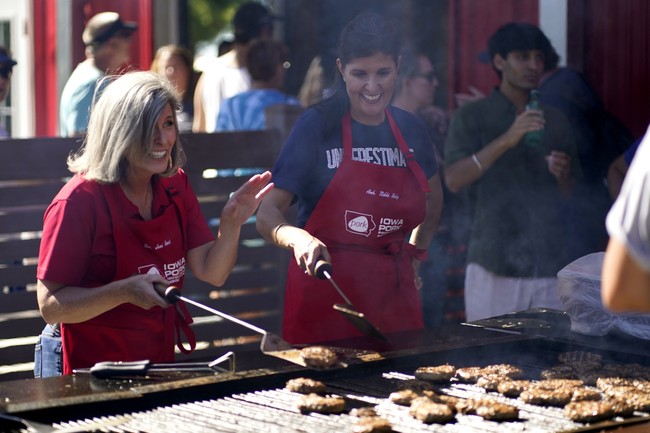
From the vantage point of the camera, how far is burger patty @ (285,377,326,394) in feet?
10.1

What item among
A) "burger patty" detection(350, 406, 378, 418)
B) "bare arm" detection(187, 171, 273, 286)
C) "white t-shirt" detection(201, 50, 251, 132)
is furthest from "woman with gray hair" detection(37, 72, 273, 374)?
"white t-shirt" detection(201, 50, 251, 132)

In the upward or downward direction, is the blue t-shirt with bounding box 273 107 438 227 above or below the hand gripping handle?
A: above

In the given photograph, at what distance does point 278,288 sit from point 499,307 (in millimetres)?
1535

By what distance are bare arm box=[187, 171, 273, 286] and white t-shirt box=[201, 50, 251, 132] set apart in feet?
12.3

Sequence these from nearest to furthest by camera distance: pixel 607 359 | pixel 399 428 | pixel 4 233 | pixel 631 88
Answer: pixel 399 428 → pixel 607 359 → pixel 4 233 → pixel 631 88

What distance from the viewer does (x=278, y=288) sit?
639 centimetres

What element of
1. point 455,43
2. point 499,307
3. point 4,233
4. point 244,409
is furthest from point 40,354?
point 455,43

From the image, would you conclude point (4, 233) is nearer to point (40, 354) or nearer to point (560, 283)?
point (40, 354)

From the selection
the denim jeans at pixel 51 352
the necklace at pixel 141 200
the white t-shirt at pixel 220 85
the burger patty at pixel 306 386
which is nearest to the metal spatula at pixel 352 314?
the burger patty at pixel 306 386

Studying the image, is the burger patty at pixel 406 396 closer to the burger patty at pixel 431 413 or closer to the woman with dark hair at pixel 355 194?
the burger patty at pixel 431 413

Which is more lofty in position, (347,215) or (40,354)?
(347,215)

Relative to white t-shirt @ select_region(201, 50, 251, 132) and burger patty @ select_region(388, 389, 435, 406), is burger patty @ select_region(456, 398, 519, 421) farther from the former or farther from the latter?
white t-shirt @ select_region(201, 50, 251, 132)

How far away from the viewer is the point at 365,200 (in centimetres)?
395

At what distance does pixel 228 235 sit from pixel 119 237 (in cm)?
47
